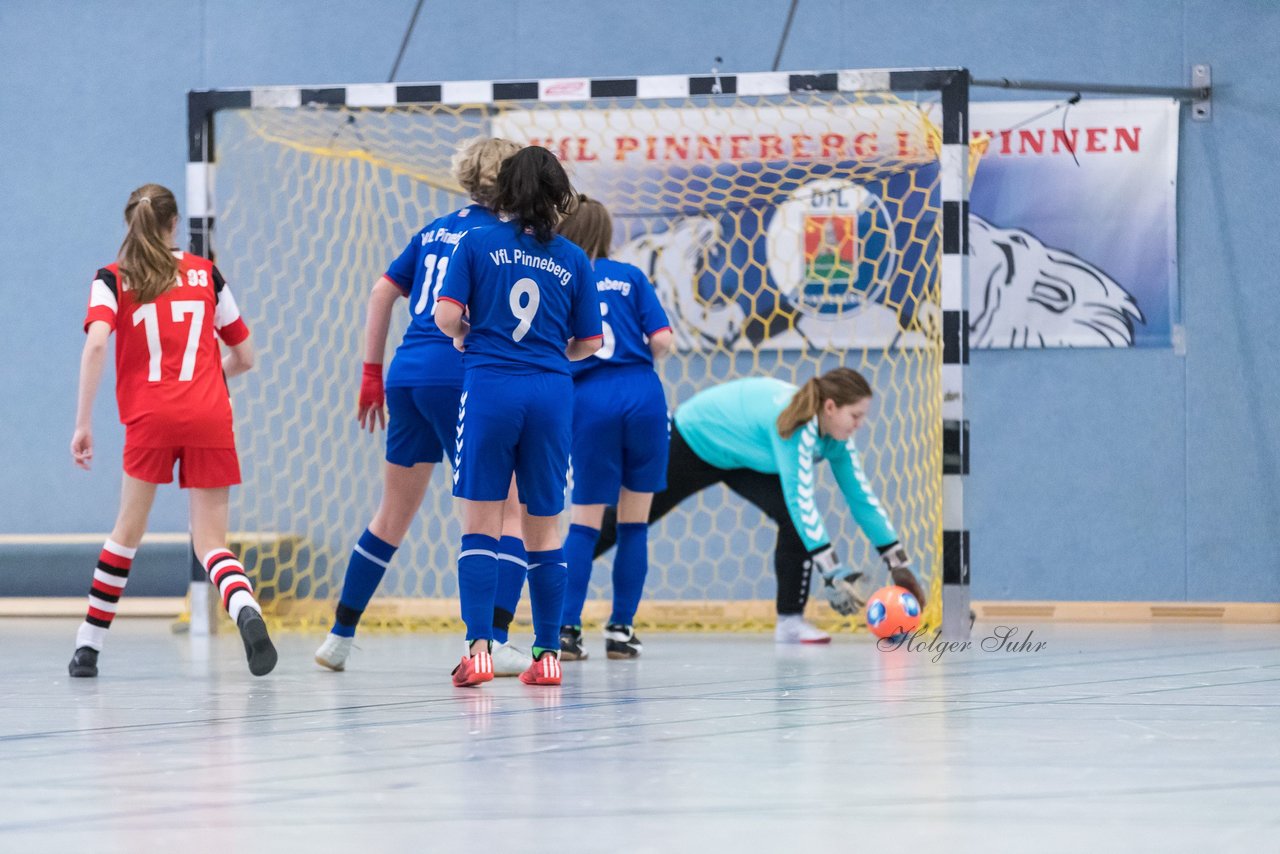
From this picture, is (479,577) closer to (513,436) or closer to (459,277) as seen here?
(513,436)

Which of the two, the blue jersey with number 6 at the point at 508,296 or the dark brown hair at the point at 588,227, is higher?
the dark brown hair at the point at 588,227

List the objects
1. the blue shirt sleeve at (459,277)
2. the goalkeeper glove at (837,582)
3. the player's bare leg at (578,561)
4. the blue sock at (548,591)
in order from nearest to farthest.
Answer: the blue shirt sleeve at (459,277) → the blue sock at (548,591) → the player's bare leg at (578,561) → the goalkeeper glove at (837,582)

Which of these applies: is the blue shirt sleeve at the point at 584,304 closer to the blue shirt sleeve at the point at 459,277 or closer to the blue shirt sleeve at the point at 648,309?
the blue shirt sleeve at the point at 459,277

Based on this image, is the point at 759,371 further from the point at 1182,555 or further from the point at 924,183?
the point at 1182,555

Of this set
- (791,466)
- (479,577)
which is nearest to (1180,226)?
(791,466)

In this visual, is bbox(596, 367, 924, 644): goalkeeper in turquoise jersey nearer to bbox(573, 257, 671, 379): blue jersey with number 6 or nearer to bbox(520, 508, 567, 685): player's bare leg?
bbox(573, 257, 671, 379): blue jersey with number 6

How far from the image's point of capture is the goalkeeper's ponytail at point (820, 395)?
18.0 feet

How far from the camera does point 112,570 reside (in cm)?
436

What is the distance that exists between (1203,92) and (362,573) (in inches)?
194

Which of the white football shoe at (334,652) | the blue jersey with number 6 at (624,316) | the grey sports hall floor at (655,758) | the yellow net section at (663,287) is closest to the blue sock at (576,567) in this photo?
the grey sports hall floor at (655,758)

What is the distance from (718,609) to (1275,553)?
265cm

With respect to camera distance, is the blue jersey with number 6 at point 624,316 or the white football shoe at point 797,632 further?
the white football shoe at point 797,632

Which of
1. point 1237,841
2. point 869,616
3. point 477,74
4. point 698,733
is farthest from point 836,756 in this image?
point 477,74

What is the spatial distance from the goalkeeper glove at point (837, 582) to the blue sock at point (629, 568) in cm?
78
